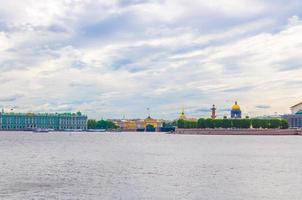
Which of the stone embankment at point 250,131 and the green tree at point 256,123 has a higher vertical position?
the green tree at point 256,123

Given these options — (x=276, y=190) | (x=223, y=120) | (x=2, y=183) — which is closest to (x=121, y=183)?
(x=2, y=183)

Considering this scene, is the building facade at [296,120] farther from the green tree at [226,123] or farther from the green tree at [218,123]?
the green tree at [226,123]

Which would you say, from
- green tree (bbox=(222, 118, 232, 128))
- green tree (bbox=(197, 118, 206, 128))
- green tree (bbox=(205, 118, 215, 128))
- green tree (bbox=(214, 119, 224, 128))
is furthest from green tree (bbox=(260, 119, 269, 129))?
green tree (bbox=(197, 118, 206, 128))

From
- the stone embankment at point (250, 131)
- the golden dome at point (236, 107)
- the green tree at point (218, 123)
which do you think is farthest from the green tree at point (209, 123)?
the golden dome at point (236, 107)

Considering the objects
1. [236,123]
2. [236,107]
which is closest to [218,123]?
[236,123]

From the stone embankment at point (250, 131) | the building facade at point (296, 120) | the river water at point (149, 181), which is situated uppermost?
the building facade at point (296, 120)

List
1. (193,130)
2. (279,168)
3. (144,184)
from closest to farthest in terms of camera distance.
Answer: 1. (144,184)
2. (279,168)
3. (193,130)

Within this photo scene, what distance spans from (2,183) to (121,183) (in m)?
5.64

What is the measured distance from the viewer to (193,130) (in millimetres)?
157125

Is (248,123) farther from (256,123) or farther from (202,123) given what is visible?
(202,123)

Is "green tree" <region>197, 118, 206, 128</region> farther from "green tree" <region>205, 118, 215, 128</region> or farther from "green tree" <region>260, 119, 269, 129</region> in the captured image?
"green tree" <region>260, 119, 269, 129</region>

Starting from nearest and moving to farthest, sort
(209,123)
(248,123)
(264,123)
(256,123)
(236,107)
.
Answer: (248,123) < (256,123) < (264,123) < (209,123) < (236,107)

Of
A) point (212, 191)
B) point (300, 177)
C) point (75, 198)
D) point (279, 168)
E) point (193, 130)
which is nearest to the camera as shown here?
point (75, 198)

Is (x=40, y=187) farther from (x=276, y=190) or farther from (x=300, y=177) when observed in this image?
(x=300, y=177)
